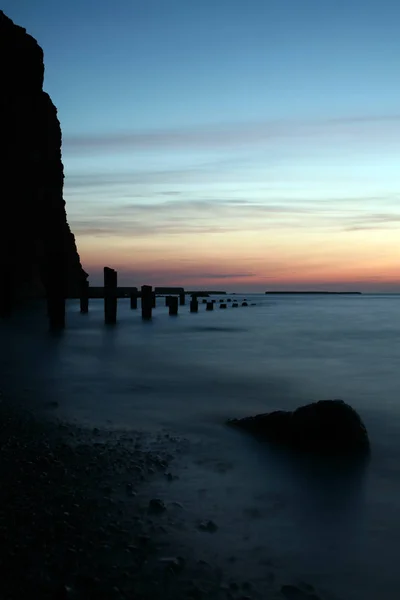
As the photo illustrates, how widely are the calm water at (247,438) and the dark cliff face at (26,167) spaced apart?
104 ft

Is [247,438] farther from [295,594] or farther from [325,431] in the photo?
[295,594]

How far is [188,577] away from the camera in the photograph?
3.16m

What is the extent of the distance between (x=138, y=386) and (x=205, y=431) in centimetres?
368

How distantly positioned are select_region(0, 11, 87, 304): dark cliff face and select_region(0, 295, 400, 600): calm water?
1252 inches


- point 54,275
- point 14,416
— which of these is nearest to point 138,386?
point 14,416

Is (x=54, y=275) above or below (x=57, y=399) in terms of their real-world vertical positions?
above

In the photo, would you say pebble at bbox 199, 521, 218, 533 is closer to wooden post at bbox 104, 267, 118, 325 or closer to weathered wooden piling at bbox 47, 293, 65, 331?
weathered wooden piling at bbox 47, 293, 65, 331

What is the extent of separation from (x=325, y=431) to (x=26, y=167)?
53165 mm

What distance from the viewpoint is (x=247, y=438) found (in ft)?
21.0

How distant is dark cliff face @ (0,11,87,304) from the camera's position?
4906 cm

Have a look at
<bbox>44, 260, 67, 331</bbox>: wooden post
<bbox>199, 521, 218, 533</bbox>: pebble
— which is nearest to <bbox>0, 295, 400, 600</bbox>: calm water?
<bbox>199, 521, 218, 533</bbox>: pebble

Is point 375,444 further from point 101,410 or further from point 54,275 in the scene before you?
point 54,275

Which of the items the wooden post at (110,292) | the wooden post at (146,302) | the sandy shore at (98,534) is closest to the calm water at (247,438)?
the sandy shore at (98,534)

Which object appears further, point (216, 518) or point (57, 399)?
point (57, 399)
